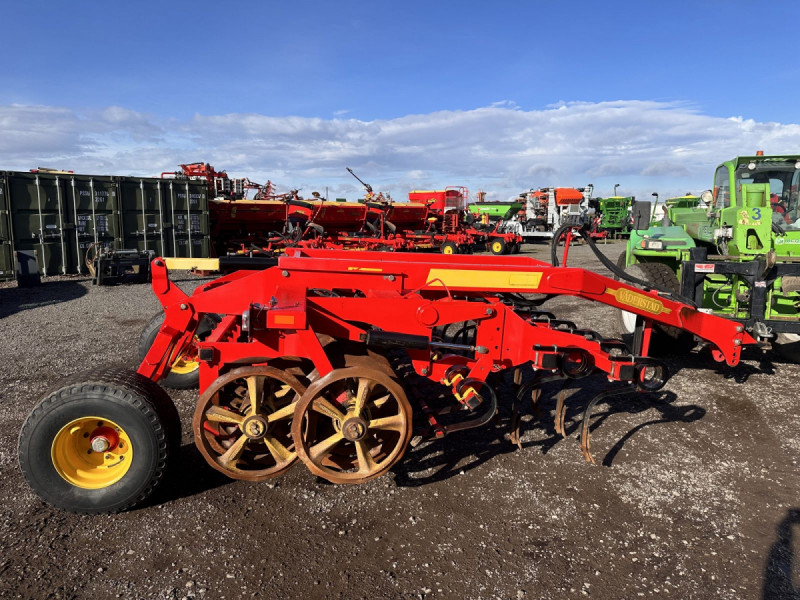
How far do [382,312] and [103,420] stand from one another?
1707 mm

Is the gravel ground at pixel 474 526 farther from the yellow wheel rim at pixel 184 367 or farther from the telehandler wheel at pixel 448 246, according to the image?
Result: the telehandler wheel at pixel 448 246

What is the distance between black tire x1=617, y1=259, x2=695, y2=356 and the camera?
6.05 meters

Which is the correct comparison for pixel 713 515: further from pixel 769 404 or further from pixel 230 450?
pixel 230 450

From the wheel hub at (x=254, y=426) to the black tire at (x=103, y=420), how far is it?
16.8 inches

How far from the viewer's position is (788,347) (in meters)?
6.11

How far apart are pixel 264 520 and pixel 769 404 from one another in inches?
178

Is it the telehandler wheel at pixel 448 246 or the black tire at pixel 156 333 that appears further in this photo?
the telehandler wheel at pixel 448 246

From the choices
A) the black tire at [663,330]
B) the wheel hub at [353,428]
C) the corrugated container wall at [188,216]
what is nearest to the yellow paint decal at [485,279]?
the wheel hub at [353,428]

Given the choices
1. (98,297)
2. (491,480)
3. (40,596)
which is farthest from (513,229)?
(40,596)

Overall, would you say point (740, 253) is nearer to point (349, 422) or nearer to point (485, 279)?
point (485, 279)

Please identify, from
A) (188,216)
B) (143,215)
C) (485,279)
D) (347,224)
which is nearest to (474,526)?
(485,279)

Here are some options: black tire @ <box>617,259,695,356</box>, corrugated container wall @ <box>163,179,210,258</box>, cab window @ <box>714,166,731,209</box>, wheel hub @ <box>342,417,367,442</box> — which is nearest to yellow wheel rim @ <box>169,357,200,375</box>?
wheel hub @ <box>342,417,367,442</box>

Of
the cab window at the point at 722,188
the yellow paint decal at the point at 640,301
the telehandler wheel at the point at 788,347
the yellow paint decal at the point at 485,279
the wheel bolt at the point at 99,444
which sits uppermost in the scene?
the cab window at the point at 722,188

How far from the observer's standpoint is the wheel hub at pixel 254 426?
316 centimetres
